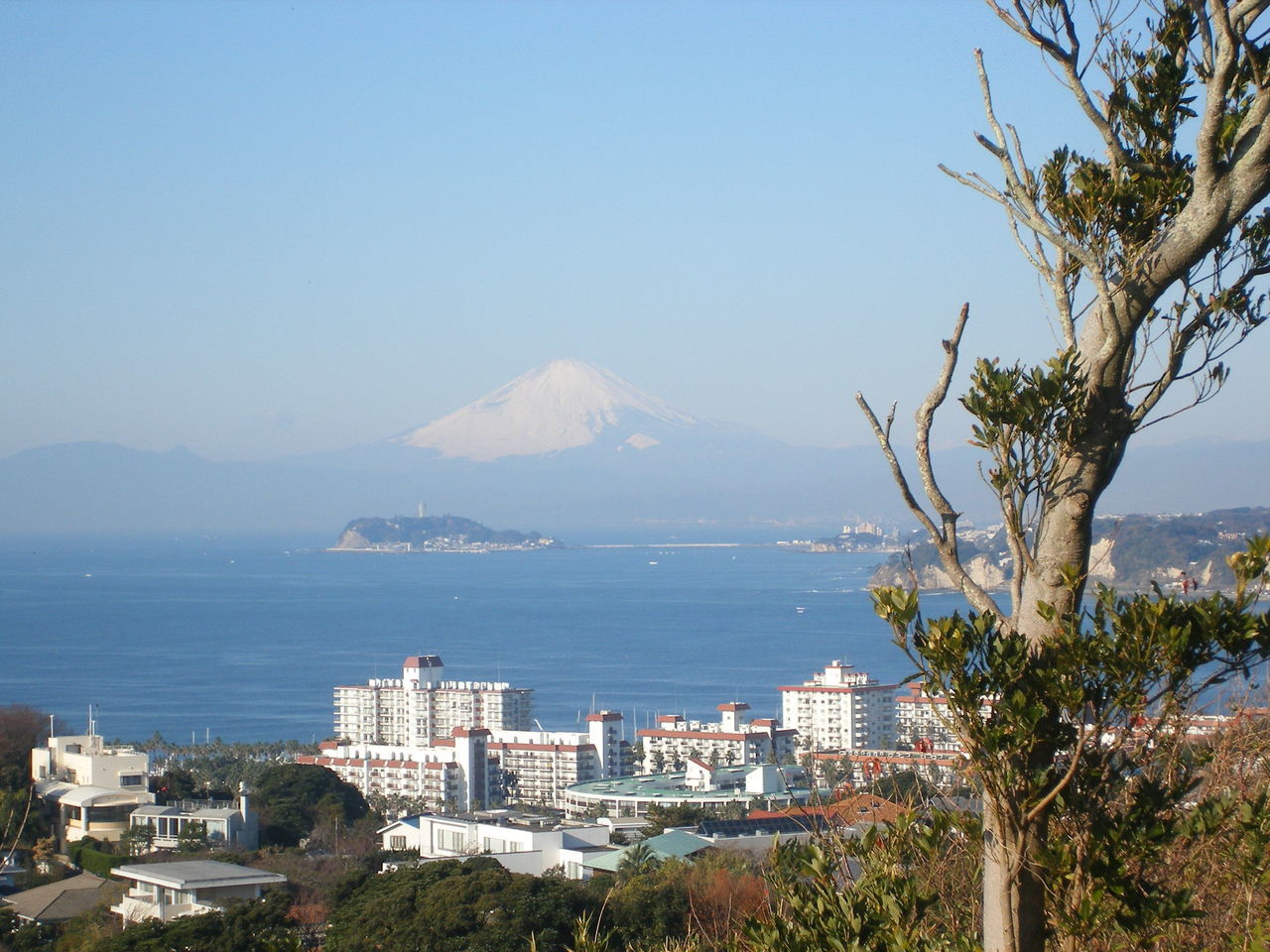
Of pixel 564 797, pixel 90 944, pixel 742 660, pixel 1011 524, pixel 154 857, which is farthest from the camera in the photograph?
pixel 742 660

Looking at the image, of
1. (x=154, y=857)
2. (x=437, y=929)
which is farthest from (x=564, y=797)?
(x=437, y=929)

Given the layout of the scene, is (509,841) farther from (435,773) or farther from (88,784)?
(435,773)

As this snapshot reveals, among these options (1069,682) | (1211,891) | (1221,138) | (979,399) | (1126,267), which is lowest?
(1211,891)

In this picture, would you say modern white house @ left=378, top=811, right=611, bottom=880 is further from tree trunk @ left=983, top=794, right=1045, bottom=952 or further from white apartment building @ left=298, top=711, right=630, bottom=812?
tree trunk @ left=983, top=794, right=1045, bottom=952

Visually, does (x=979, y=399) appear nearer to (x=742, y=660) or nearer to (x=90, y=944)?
(x=90, y=944)

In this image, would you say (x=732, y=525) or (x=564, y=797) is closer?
(x=564, y=797)

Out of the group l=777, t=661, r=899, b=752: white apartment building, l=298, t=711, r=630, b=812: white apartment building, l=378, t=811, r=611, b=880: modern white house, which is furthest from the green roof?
l=777, t=661, r=899, b=752: white apartment building

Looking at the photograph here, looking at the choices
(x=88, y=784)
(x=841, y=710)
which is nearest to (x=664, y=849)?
(x=88, y=784)

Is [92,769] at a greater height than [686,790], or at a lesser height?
greater

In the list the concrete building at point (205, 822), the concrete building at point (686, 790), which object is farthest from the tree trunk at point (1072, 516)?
the concrete building at point (686, 790)
